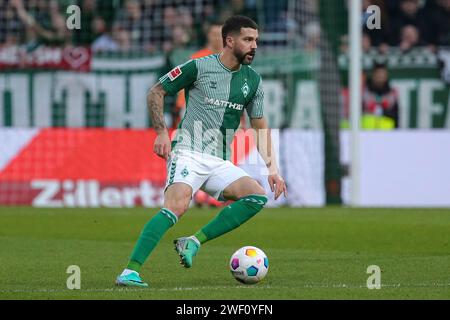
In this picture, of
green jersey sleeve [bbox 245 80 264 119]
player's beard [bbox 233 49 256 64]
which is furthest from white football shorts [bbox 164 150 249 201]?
player's beard [bbox 233 49 256 64]

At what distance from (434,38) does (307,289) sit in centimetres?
1367

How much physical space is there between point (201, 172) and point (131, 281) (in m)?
1.00

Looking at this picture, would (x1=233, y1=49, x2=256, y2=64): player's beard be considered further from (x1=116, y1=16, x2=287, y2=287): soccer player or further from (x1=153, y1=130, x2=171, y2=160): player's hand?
(x1=153, y1=130, x2=171, y2=160): player's hand

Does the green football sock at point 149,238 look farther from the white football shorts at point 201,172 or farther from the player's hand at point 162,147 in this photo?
the player's hand at point 162,147

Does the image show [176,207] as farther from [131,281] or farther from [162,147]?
[131,281]

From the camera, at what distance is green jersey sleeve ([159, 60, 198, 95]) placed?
786 centimetres

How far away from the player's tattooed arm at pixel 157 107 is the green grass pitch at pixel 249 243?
3.38 feet

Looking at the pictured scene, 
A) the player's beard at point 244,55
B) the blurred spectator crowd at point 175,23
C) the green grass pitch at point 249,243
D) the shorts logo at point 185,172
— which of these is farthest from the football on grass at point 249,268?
the blurred spectator crowd at point 175,23

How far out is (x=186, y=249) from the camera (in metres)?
7.56

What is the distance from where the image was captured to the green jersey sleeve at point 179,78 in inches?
309

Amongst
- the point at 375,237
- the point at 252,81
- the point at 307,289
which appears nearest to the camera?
the point at 307,289

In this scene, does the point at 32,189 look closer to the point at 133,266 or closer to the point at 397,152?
the point at 397,152

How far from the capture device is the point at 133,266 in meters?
7.34

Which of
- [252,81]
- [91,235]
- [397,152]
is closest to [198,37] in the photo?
[397,152]
